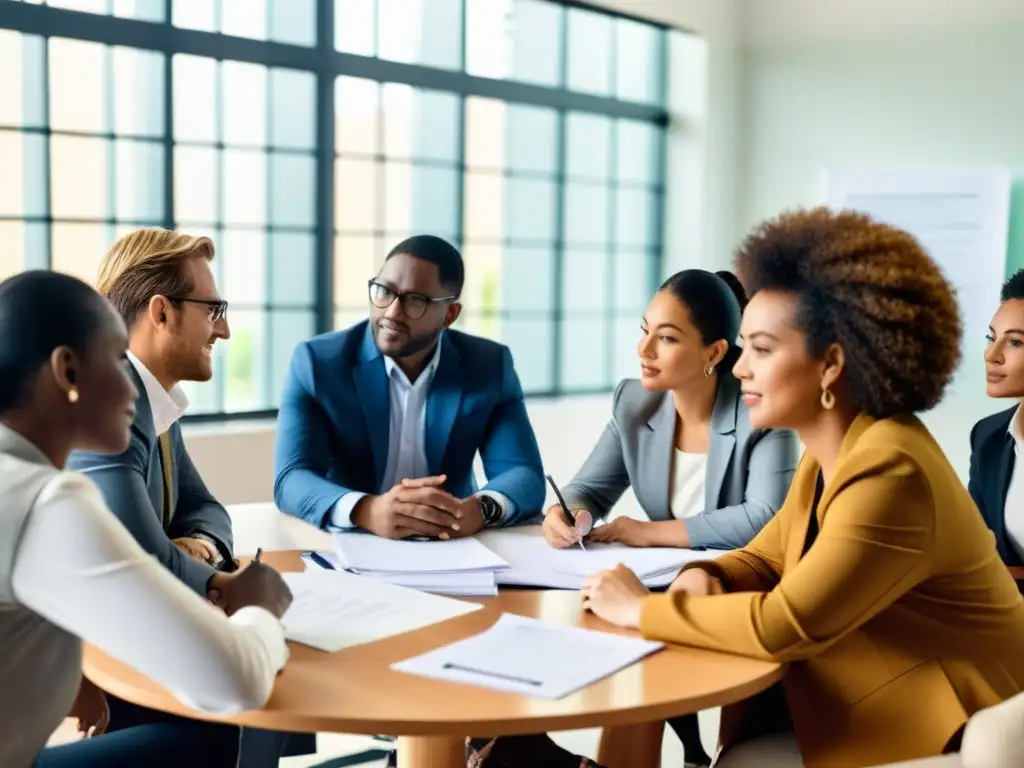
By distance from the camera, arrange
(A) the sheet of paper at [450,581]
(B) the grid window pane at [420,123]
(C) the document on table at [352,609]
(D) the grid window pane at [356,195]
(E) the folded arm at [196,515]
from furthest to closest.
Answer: (B) the grid window pane at [420,123] < (D) the grid window pane at [356,195] < (E) the folded arm at [196,515] < (A) the sheet of paper at [450,581] < (C) the document on table at [352,609]

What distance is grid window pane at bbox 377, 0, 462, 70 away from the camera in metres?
5.76

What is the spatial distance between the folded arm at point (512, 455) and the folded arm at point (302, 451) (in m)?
0.39

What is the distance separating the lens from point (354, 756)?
3377 mm

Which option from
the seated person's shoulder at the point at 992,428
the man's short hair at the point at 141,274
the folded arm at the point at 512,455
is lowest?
the folded arm at the point at 512,455

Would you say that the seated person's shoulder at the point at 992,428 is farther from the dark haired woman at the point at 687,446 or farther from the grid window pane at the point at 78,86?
the grid window pane at the point at 78,86

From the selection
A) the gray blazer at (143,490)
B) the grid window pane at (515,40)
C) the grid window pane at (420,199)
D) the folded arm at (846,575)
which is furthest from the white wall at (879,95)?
the gray blazer at (143,490)

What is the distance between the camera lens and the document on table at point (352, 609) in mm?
1781

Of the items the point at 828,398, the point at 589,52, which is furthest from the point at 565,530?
the point at 589,52

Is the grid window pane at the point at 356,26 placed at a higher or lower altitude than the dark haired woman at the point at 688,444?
higher

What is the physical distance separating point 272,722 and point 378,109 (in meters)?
4.68

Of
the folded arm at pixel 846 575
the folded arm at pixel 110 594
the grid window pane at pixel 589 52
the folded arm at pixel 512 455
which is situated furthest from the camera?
the grid window pane at pixel 589 52

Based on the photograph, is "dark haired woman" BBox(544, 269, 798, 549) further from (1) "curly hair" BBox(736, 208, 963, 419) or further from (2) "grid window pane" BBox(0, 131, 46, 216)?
(2) "grid window pane" BBox(0, 131, 46, 216)

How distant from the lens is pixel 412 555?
7.45 feet

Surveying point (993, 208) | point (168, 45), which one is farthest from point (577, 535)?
point (993, 208)
